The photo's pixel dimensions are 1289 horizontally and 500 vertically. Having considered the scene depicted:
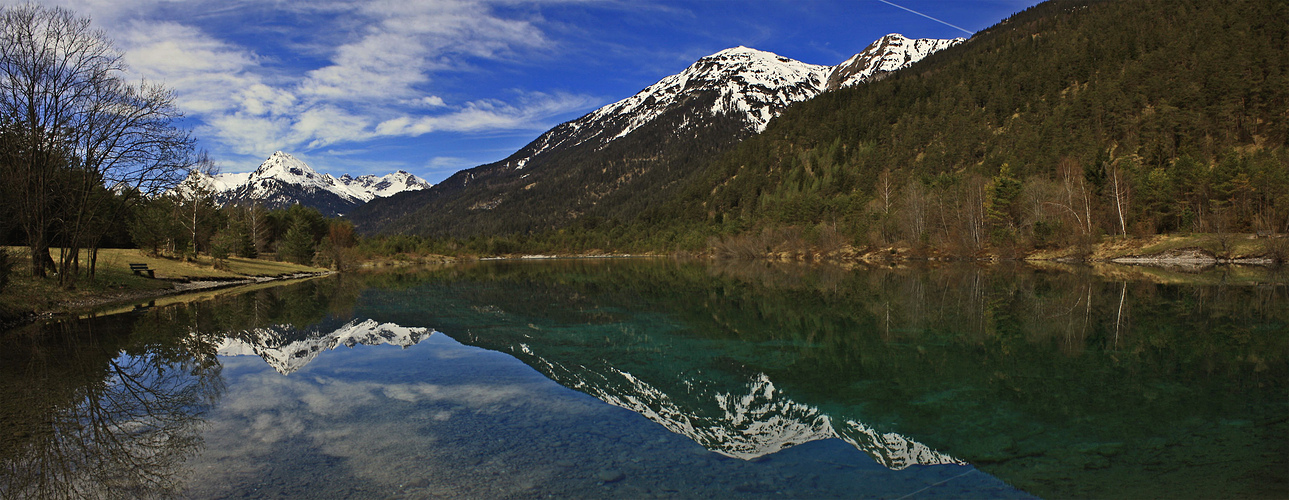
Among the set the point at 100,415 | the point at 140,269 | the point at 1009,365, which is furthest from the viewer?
the point at 140,269

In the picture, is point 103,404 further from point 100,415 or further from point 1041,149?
point 1041,149

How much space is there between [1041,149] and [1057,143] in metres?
2.91

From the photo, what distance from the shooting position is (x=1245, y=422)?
6867 millimetres

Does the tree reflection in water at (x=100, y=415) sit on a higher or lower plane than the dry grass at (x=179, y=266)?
lower

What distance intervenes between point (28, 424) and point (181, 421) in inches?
61.8

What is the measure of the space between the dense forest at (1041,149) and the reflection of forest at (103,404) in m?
61.0

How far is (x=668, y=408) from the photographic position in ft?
28.0

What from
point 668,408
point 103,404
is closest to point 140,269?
point 103,404

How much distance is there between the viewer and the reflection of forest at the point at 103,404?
18.7ft

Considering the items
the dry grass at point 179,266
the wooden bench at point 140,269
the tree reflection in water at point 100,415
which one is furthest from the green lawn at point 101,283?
the tree reflection in water at point 100,415

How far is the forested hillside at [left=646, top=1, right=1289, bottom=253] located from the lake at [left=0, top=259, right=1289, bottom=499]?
155 feet

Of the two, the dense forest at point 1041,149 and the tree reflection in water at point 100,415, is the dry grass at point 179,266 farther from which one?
the dense forest at point 1041,149

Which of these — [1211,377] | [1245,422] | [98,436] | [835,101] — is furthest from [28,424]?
[835,101]

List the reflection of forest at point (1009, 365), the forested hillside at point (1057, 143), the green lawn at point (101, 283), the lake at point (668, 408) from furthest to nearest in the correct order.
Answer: the forested hillside at point (1057, 143) → the green lawn at point (101, 283) → the reflection of forest at point (1009, 365) → the lake at point (668, 408)
